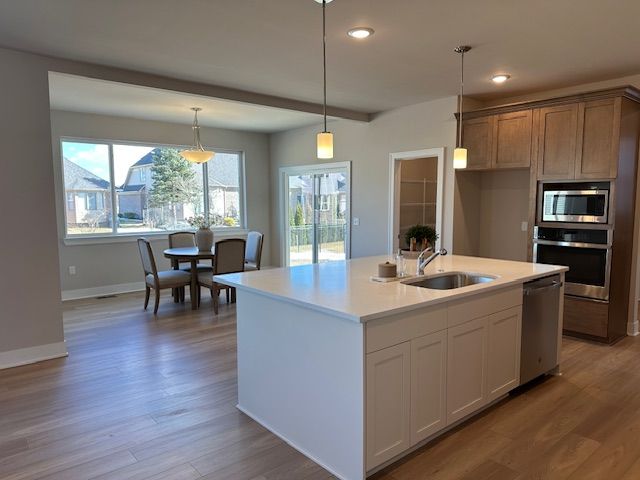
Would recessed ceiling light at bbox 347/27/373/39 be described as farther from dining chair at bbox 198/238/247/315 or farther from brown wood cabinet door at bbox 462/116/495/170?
dining chair at bbox 198/238/247/315

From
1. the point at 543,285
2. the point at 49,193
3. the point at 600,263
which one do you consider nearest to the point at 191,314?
the point at 49,193

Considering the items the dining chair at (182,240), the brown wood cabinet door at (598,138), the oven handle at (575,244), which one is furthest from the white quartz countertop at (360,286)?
the dining chair at (182,240)

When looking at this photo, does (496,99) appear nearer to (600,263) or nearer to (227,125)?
(600,263)

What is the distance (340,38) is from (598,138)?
104 inches

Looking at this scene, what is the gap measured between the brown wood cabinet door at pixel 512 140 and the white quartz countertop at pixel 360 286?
5.15 ft

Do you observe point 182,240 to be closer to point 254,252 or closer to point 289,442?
point 254,252

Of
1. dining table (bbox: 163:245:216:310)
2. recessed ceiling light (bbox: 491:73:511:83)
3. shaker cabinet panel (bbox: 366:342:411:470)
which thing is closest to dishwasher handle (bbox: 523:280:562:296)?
shaker cabinet panel (bbox: 366:342:411:470)

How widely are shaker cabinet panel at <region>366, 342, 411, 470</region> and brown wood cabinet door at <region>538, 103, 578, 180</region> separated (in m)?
3.14

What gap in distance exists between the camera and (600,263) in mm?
4172

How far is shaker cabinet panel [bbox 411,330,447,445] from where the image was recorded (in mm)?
2361

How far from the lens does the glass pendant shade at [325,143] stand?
3023 millimetres

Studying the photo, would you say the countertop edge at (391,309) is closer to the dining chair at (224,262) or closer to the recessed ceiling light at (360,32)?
the recessed ceiling light at (360,32)

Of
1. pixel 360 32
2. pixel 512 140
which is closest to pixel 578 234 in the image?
pixel 512 140

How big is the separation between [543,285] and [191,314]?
158 inches
